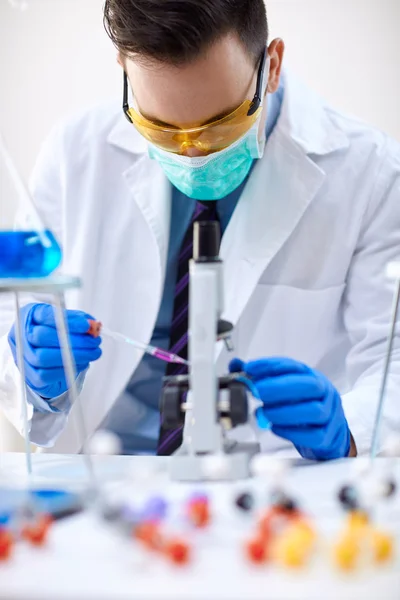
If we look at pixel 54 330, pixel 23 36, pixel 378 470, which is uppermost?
pixel 23 36

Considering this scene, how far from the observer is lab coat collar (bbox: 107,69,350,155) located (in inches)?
68.6

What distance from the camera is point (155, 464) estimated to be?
1204 mm

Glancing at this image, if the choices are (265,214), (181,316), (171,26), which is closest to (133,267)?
(181,316)

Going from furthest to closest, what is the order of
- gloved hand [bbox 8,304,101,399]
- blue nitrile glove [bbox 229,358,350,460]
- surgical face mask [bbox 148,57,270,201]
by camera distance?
surgical face mask [bbox 148,57,270,201] < gloved hand [bbox 8,304,101,399] < blue nitrile glove [bbox 229,358,350,460]

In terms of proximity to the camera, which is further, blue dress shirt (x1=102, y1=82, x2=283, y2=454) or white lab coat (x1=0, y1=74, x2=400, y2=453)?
blue dress shirt (x1=102, y1=82, x2=283, y2=454)

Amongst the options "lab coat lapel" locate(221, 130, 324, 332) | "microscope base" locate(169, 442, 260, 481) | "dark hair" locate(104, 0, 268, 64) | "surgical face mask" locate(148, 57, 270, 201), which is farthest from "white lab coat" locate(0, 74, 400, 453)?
"microscope base" locate(169, 442, 260, 481)

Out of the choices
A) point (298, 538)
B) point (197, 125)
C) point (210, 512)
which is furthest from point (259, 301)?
point (298, 538)

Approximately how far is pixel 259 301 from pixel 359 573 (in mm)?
1031

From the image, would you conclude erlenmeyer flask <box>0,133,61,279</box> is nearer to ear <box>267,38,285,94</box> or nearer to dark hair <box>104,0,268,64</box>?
dark hair <box>104,0,268,64</box>

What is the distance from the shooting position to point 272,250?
1667 millimetres

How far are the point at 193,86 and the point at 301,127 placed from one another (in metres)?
0.51

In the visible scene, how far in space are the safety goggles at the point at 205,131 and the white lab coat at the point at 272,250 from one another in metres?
0.32

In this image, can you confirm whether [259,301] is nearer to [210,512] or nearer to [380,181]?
[380,181]

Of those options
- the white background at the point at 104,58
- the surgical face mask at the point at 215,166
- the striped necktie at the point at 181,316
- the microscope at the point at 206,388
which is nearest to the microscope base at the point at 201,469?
the microscope at the point at 206,388
